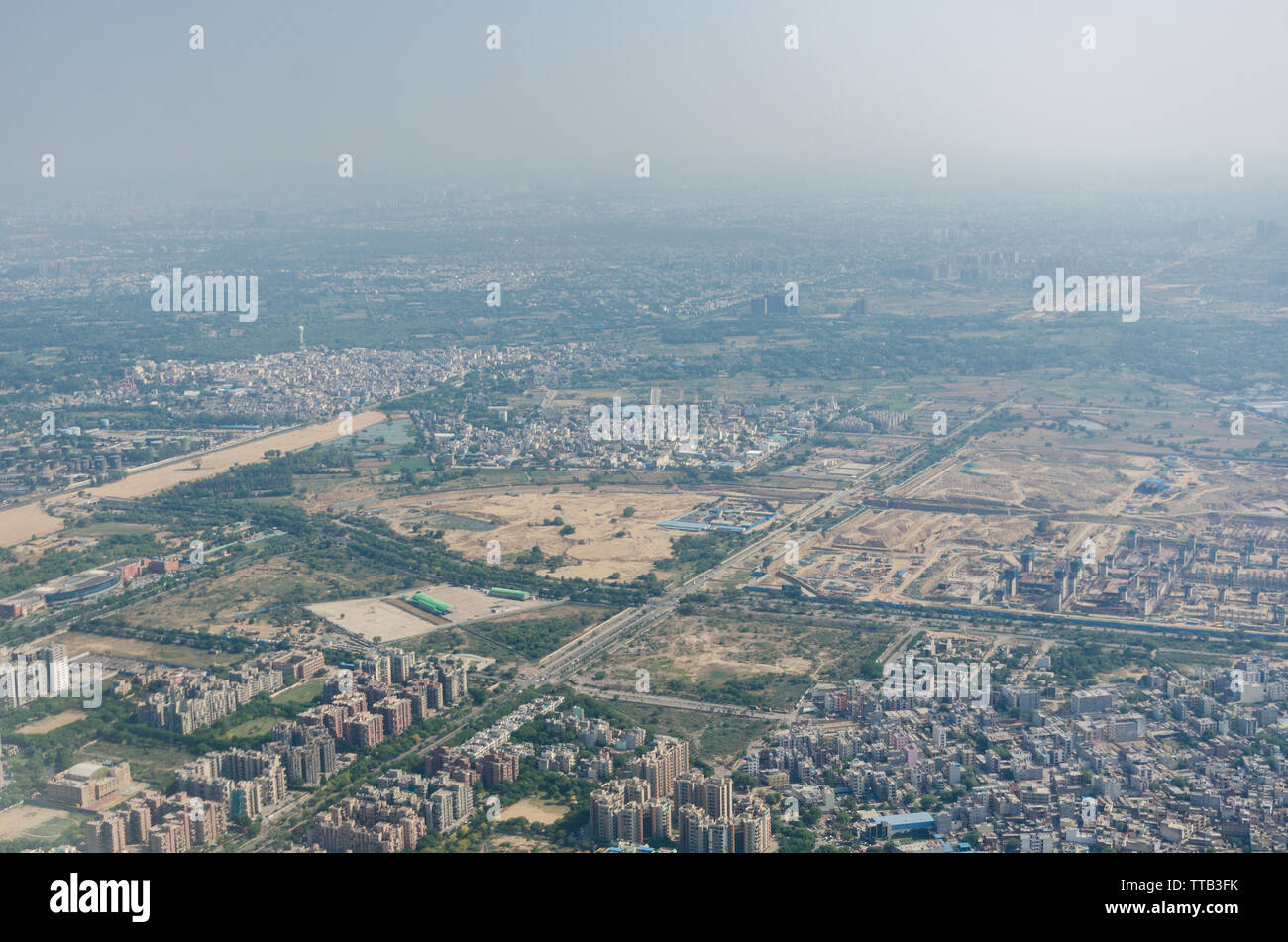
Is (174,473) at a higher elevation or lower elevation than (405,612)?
higher

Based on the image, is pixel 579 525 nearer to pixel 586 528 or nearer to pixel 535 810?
pixel 586 528

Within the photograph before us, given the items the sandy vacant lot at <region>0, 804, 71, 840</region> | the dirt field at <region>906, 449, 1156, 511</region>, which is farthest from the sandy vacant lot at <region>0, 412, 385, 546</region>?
the dirt field at <region>906, 449, 1156, 511</region>

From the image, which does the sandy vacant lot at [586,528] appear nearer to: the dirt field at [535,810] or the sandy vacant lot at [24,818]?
the dirt field at [535,810]

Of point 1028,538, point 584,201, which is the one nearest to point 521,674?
point 1028,538

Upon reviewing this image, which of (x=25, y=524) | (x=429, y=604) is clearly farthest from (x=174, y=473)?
(x=429, y=604)

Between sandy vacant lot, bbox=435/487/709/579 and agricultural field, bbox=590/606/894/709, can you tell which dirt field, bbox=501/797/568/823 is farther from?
sandy vacant lot, bbox=435/487/709/579
